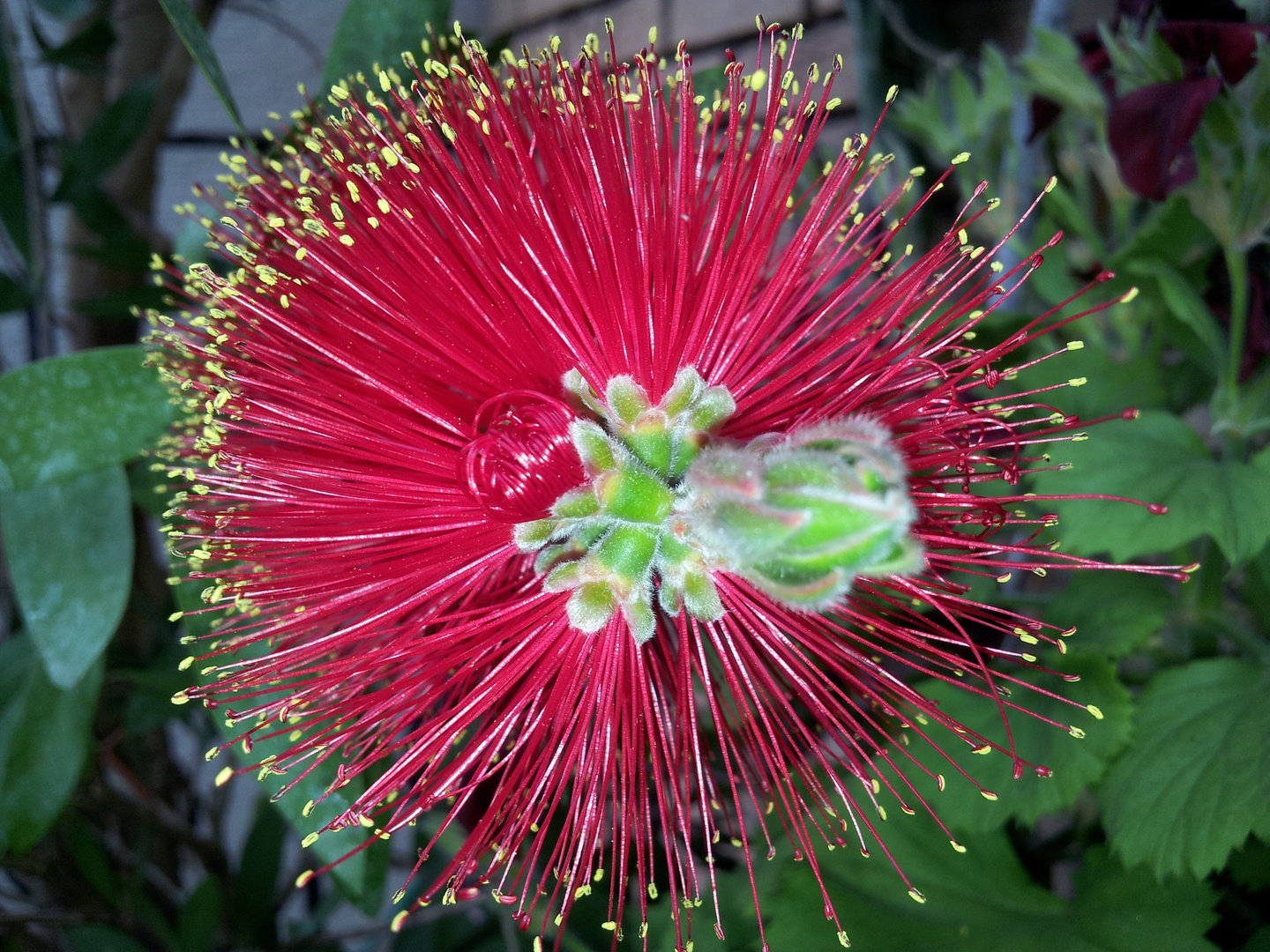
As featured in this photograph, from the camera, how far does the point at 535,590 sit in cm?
52

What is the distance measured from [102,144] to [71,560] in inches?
16.4

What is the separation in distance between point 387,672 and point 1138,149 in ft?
1.68

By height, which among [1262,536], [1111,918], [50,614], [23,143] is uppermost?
[23,143]

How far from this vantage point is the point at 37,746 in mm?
657

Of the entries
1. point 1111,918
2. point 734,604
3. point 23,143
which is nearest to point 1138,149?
point 734,604

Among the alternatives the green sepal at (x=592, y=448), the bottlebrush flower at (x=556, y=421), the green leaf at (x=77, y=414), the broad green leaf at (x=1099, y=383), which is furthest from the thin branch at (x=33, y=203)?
the broad green leaf at (x=1099, y=383)

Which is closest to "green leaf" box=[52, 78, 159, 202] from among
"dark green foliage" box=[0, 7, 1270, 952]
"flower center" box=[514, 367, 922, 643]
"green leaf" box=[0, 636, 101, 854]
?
"dark green foliage" box=[0, 7, 1270, 952]

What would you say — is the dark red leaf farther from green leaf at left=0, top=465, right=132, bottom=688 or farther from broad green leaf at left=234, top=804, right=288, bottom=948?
broad green leaf at left=234, top=804, right=288, bottom=948

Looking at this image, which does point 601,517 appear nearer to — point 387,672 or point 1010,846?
→ point 387,672

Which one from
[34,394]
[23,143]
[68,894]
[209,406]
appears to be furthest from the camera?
[68,894]

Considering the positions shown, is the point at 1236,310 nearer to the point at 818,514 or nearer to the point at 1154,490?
the point at 1154,490

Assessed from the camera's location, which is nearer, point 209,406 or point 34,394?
point 209,406

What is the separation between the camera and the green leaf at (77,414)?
55cm

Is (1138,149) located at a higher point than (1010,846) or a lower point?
higher
